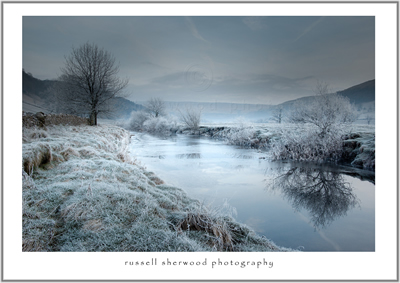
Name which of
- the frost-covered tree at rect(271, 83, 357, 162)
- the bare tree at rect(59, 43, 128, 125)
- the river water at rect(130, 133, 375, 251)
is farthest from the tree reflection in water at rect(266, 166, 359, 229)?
the bare tree at rect(59, 43, 128, 125)

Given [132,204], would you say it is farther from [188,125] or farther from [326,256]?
[188,125]

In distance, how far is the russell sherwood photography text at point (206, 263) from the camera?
7.85ft

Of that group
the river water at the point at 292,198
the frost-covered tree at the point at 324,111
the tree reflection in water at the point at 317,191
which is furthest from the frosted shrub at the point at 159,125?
the tree reflection in water at the point at 317,191

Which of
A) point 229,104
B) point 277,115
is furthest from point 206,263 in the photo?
point 277,115

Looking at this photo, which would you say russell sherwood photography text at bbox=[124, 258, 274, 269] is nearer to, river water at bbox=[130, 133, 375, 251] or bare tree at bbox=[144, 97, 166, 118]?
river water at bbox=[130, 133, 375, 251]

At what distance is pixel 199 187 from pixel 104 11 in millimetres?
4284

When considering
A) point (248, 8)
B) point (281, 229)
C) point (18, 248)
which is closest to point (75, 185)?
point (18, 248)

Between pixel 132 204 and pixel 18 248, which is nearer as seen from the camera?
pixel 18 248

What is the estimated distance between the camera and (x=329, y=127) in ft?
30.5

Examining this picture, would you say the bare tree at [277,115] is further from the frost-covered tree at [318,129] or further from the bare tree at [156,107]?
the bare tree at [156,107]

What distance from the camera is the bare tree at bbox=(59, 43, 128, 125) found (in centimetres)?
1262

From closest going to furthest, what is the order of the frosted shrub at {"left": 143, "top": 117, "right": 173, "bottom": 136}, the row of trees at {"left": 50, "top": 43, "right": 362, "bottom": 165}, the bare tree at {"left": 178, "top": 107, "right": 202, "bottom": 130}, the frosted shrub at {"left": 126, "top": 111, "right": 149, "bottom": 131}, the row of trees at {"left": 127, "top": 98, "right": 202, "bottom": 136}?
1. the row of trees at {"left": 50, "top": 43, "right": 362, "bottom": 165}
2. the bare tree at {"left": 178, "top": 107, "right": 202, "bottom": 130}
3. the row of trees at {"left": 127, "top": 98, "right": 202, "bottom": 136}
4. the frosted shrub at {"left": 143, "top": 117, "right": 173, "bottom": 136}
5. the frosted shrub at {"left": 126, "top": 111, "right": 149, "bottom": 131}

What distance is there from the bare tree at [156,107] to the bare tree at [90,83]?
638 inches

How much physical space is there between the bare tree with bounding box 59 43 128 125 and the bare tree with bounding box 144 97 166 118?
1620cm
